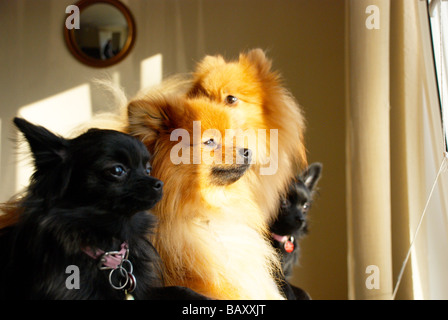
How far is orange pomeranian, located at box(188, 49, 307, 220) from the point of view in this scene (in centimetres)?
106

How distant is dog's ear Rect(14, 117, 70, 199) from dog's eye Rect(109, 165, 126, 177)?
0.22 ft

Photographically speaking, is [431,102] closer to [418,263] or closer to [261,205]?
[418,263]

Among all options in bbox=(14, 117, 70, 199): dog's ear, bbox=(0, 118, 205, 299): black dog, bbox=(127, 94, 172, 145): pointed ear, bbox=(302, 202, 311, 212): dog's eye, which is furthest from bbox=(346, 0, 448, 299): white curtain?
bbox=(14, 117, 70, 199): dog's ear

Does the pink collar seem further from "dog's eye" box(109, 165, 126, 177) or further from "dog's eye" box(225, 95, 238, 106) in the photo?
"dog's eye" box(225, 95, 238, 106)

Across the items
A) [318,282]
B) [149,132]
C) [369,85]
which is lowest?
[318,282]

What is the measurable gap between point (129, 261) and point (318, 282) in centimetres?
95

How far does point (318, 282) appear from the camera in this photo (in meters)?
1.52

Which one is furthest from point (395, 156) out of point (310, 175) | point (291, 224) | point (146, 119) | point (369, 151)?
point (146, 119)

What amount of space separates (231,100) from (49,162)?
20.1 inches

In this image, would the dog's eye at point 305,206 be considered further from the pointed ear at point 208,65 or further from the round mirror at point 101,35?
the round mirror at point 101,35

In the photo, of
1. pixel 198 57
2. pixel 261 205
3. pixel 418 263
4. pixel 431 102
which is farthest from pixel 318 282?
pixel 198 57

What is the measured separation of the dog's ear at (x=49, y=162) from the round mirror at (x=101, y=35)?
73cm

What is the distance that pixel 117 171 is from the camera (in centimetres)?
69

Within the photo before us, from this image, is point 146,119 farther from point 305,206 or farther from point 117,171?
point 305,206
